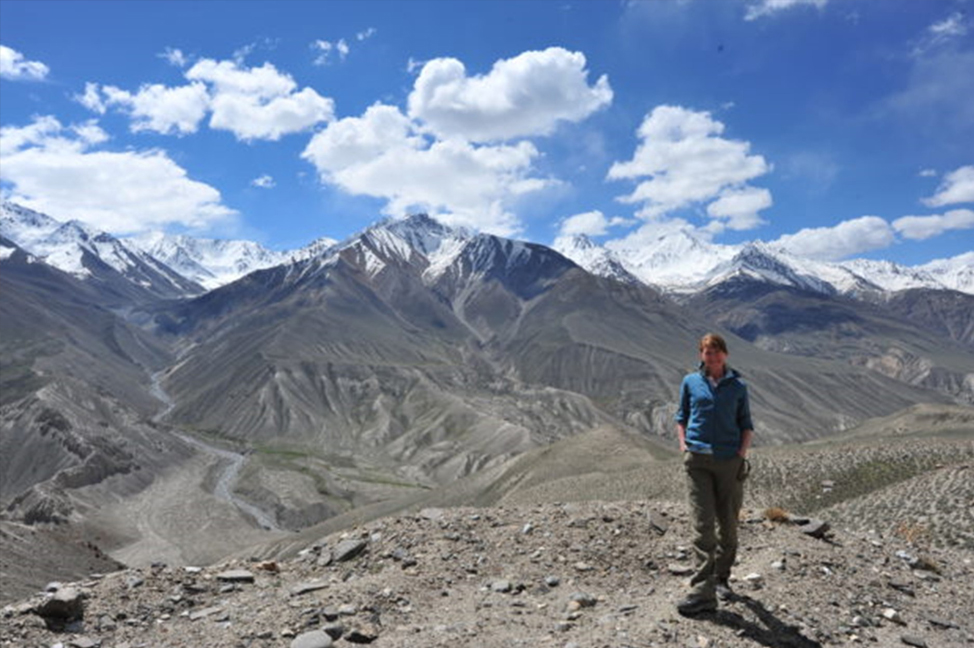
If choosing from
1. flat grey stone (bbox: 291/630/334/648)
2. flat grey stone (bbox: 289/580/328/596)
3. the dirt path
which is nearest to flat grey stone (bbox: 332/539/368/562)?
flat grey stone (bbox: 289/580/328/596)

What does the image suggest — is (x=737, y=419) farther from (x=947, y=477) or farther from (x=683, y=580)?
(x=947, y=477)

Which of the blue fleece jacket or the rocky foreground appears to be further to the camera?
the blue fleece jacket

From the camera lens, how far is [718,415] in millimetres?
9992

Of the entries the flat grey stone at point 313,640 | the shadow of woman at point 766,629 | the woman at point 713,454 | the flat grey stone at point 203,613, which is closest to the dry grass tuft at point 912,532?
the shadow of woman at point 766,629

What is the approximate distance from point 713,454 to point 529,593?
3717 millimetres

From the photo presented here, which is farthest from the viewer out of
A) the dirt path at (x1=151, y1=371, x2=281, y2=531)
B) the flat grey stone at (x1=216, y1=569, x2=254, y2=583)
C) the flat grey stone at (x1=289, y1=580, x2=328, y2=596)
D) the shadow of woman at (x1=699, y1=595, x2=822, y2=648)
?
the dirt path at (x1=151, y1=371, x2=281, y2=531)

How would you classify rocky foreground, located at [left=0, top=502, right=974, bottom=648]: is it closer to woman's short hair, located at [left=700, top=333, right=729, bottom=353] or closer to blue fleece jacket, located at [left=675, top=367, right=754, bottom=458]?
blue fleece jacket, located at [left=675, top=367, right=754, bottom=458]

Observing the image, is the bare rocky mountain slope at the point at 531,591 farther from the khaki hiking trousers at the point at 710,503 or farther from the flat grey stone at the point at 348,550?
the khaki hiking trousers at the point at 710,503

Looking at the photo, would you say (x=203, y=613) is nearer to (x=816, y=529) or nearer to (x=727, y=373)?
(x=727, y=373)

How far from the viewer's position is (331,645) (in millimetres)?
9234

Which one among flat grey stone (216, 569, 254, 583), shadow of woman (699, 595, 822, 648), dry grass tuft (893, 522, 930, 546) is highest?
flat grey stone (216, 569, 254, 583)

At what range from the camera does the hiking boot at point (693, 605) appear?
9.69 m

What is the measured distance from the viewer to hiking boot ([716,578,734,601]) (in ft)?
33.9

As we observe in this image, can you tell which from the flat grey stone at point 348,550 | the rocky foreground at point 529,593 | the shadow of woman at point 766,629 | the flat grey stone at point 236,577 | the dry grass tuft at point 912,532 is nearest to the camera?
the shadow of woman at point 766,629
